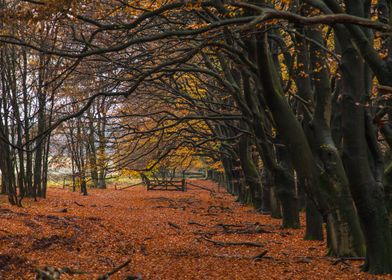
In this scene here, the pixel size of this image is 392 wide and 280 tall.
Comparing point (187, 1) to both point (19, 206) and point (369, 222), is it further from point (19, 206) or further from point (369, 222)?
point (19, 206)

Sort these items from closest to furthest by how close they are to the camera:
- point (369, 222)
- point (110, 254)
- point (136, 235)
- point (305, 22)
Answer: point (305, 22)
point (369, 222)
point (110, 254)
point (136, 235)

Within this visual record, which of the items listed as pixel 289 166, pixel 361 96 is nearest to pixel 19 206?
pixel 289 166

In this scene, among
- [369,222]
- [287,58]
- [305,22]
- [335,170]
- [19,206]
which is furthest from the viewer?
[19,206]

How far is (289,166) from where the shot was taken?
579 inches

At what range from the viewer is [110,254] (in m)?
10.2

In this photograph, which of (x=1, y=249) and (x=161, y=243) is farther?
(x=161, y=243)

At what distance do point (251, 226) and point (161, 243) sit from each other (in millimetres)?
4143

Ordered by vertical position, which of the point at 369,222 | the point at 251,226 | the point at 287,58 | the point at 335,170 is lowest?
the point at 251,226

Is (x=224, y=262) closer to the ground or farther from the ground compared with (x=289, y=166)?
closer to the ground

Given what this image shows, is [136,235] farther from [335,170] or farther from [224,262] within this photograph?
[335,170]

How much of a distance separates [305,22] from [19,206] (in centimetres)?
1509

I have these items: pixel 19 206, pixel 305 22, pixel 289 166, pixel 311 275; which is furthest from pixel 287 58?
pixel 19 206

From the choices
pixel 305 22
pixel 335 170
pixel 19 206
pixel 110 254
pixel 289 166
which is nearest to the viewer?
pixel 305 22

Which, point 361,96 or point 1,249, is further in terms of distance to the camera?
point 1,249
